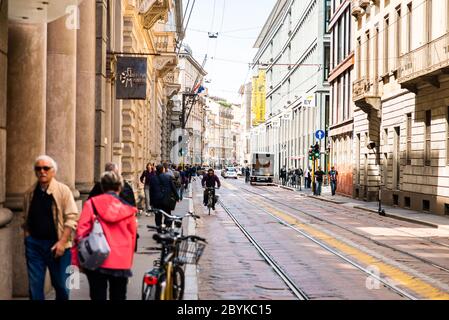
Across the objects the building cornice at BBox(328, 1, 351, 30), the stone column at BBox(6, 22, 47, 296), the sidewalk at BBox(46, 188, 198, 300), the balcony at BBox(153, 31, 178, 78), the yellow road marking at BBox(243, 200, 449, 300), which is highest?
the building cornice at BBox(328, 1, 351, 30)

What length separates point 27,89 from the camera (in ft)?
35.1

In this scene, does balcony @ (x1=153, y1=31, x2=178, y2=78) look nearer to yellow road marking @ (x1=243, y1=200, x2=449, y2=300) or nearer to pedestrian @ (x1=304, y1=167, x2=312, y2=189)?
yellow road marking @ (x1=243, y1=200, x2=449, y2=300)

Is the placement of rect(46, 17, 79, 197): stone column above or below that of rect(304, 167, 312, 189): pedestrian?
above

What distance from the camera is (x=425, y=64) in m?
30.8

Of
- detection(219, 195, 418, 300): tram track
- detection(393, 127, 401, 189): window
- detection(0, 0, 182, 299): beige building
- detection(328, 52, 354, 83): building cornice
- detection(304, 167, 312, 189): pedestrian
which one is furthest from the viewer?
detection(304, 167, 312, 189): pedestrian

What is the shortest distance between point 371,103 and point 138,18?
14.4m

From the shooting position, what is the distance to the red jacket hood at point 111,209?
7.11 meters

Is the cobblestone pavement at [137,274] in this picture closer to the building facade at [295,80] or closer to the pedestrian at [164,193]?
the pedestrian at [164,193]

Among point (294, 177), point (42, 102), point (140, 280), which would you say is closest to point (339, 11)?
point (294, 177)

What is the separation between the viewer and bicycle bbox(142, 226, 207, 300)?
7.89m

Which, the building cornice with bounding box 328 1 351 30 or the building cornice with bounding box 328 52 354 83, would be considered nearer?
the building cornice with bounding box 328 52 354 83

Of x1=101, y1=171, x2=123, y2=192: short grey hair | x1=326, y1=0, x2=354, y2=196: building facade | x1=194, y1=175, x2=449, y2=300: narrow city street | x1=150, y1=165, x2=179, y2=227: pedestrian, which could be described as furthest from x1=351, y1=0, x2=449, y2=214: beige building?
x1=101, y1=171, x2=123, y2=192: short grey hair

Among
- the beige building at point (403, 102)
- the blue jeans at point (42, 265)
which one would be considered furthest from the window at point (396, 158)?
the blue jeans at point (42, 265)

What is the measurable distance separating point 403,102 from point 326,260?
2236cm
